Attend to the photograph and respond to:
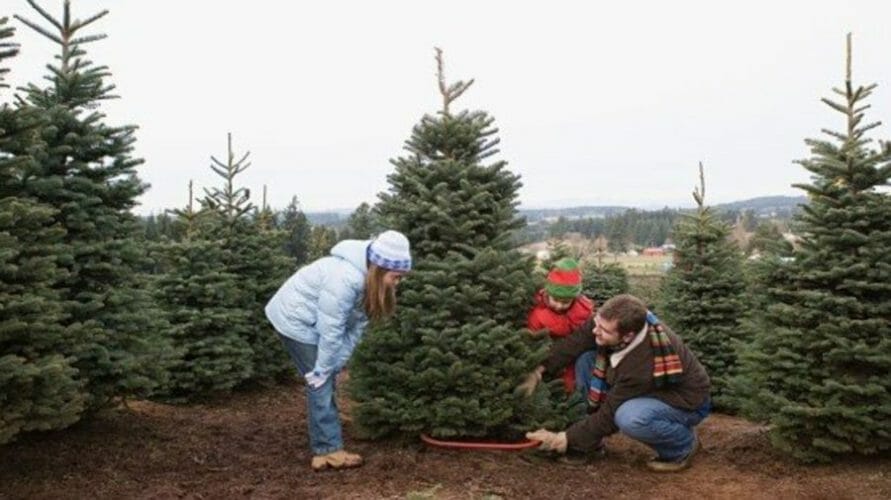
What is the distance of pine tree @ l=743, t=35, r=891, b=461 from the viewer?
6105mm

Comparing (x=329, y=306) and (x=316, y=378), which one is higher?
(x=329, y=306)

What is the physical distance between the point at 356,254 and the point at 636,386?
2.40 metres

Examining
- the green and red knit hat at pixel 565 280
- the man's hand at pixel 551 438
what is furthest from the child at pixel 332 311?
the man's hand at pixel 551 438

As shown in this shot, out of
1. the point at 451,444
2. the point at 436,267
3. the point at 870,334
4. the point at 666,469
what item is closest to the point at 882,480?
the point at 870,334

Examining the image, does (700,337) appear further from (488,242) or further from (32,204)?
(32,204)

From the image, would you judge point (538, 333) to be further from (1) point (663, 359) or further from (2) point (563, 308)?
(1) point (663, 359)

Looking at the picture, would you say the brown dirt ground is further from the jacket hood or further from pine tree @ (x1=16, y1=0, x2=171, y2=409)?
the jacket hood

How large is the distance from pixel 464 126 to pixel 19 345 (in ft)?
13.0

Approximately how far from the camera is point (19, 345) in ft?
16.6

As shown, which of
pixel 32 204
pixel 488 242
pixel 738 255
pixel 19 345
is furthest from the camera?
pixel 738 255

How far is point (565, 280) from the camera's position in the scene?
20.2ft

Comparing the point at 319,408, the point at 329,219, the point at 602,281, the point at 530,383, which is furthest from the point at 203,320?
the point at 329,219

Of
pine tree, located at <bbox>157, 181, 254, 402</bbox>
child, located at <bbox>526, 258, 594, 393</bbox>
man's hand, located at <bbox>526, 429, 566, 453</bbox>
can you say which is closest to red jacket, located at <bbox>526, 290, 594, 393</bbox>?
child, located at <bbox>526, 258, 594, 393</bbox>

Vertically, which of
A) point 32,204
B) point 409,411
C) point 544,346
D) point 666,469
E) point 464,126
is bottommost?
point 666,469
